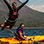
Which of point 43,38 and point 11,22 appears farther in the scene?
point 43,38

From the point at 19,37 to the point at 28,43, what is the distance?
3.36 ft

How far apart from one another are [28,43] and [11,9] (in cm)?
352

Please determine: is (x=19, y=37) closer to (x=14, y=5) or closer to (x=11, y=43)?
(x=11, y=43)

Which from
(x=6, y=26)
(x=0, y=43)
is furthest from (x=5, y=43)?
(x=6, y=26)

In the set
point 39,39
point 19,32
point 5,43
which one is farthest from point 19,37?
point 39,39

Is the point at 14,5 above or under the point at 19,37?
above

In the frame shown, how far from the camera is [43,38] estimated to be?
16344 mm

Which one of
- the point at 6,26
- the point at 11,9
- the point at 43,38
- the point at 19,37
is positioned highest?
the point at 11,9

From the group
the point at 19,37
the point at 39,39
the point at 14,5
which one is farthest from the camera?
the point at 39,39

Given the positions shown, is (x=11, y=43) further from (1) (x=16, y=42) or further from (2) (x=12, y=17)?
(2) (x=12, y=17)

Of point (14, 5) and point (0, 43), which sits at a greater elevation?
point (14, 5)

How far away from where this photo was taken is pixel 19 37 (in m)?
14.7

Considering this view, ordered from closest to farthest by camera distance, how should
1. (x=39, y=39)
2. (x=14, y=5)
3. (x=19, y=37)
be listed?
(x=14, y=5) < (x=19, y=37) < (x=39, y=39)

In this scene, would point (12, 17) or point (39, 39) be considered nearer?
point (12, 17)
